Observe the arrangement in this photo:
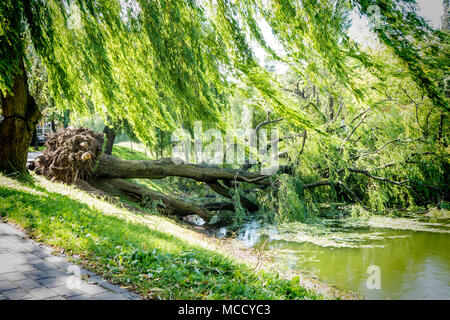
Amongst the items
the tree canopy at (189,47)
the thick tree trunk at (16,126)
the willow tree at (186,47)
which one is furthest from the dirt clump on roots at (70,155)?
the tree canopy at (189,47)

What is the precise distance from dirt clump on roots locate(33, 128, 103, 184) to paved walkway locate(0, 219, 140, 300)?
5.15 metres

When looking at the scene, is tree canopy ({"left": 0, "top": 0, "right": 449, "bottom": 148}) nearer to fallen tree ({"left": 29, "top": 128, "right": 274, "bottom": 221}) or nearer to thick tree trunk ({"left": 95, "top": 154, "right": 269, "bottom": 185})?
fallen tree ({"left": 29, "top": 128, "right": 274, "bottom": 221})

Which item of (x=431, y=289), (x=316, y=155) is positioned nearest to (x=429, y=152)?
(x=316, y=155)

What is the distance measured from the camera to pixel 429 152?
8461 mm

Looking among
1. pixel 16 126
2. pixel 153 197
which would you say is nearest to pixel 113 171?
pixel 153 197

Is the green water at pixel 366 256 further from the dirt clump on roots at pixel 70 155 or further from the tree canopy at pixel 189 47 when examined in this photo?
the dirt clump on roots at pixel 70 155

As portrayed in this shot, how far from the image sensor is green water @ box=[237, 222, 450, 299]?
4.42 m

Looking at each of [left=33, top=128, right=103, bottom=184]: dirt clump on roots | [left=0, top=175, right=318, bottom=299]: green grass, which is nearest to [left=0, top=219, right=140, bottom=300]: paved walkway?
[left=0, top=175, right=318, bottom=299]: green grass

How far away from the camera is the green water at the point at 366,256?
4.42 meters

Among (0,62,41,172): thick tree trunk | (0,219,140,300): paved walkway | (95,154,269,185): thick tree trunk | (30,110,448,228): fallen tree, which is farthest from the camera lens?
(95,154,269,185): thick tree trunk

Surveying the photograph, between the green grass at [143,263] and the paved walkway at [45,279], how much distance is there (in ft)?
0.48

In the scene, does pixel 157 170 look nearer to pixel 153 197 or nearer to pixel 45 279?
pixel 153 197

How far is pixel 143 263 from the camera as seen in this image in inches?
113
